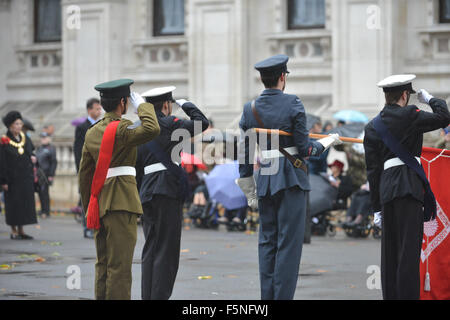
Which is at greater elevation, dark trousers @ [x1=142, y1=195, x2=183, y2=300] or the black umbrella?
dark trousers @ [x1=142, y1=195, x2=183, y2=300]

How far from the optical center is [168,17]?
26156 millimetres

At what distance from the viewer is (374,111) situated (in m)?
21.5

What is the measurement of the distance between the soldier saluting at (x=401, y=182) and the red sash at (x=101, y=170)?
2.09m

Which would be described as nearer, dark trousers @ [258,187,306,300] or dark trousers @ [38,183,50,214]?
dark trousers @ [258,187,306,300]

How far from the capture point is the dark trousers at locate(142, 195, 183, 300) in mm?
8773

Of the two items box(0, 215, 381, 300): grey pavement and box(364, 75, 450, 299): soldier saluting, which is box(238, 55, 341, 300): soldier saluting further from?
box(0, 215, 381, 300): grey pavement

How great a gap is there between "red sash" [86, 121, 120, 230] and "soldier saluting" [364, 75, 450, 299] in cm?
209

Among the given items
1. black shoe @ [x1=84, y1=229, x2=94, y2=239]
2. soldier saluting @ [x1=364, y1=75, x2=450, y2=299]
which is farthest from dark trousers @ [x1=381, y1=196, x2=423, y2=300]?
black shoe @ [x1=84, y1=229, x2=94, y2=239]

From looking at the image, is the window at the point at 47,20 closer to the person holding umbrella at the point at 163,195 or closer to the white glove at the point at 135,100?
the person holding umbrella at the point at 163,195

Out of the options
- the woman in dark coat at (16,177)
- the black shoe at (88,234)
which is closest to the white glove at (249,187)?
the black shoe at (88,234)
